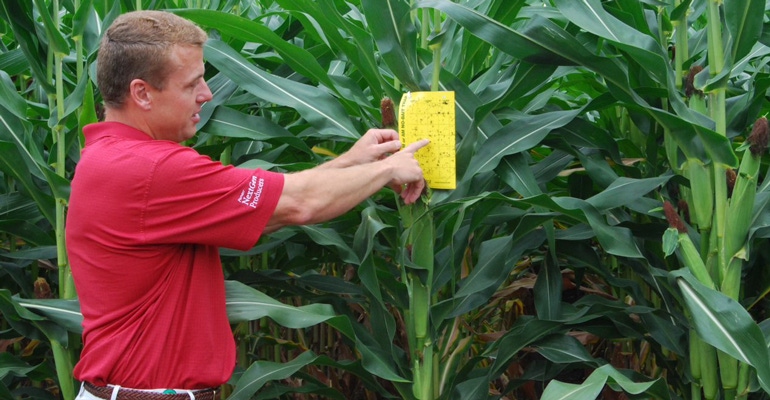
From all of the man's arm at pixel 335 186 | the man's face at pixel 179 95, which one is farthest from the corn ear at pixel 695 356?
the man's face at pixel 179 95

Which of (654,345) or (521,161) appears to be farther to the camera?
(654,345)

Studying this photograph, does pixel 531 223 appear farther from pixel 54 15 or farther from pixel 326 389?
pixel 54 15

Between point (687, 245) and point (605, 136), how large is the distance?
0.46m

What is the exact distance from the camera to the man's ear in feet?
7.23

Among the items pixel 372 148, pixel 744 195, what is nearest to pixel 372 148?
pixel 372 148

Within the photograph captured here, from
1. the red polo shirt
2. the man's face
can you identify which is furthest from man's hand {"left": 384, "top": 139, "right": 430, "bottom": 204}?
the man's face

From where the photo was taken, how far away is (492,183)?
8.84 ft

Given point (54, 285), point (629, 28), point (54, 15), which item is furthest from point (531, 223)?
point (54, 285)

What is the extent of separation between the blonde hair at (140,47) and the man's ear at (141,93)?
0.05ft

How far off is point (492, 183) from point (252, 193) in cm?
84

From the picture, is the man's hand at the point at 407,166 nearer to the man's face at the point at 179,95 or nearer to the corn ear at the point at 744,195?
the man's face at the point at 179,95

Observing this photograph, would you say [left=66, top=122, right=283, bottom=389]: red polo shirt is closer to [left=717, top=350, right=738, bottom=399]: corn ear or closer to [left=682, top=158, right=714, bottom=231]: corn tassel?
[left=682, top=158, right=714, bottom=231]: corn tassel

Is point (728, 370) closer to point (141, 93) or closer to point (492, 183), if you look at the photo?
point (492, 183)

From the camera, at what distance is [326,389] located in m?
2.74
